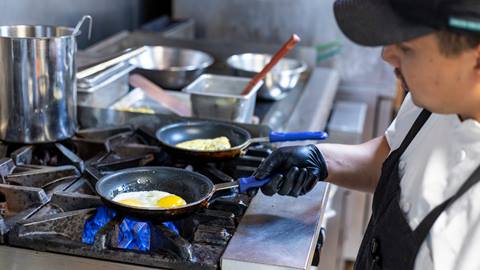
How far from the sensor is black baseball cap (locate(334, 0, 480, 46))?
780 millimetres

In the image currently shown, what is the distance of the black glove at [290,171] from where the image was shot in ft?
3.68

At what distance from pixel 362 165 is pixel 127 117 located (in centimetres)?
55

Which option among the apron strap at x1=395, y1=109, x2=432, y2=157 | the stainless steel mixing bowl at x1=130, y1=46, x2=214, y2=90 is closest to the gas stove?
the apron strap at x1=395, y1=109, x2=432, y2=157

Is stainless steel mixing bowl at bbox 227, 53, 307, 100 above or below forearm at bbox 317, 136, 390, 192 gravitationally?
below

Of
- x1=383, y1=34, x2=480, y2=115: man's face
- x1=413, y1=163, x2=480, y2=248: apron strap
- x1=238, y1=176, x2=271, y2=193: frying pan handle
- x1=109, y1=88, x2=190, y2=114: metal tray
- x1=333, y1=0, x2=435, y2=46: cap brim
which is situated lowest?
x1=109, y1=88, x2=190, y2=114: metal tray

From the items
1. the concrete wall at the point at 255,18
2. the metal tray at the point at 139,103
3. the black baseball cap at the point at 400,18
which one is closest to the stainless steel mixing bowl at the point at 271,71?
the metal tray at the point at 139,103

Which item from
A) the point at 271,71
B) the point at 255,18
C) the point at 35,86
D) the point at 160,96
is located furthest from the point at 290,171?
the point at 255,18

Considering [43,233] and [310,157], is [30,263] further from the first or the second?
[310,157]

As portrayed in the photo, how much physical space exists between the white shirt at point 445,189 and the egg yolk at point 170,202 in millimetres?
352

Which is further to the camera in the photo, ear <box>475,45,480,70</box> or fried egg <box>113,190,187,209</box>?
fried egg <box>113,190,187,209</box>

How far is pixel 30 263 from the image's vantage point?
101 cm

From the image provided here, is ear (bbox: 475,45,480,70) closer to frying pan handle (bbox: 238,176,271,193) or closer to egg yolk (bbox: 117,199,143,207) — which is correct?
frying pan handle (bbox: 238,176,271,193)

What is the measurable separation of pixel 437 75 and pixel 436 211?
7.5 inches

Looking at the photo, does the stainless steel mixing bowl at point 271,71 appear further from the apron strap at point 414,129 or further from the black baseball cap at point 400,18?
the black baseball cap at point 400,18
